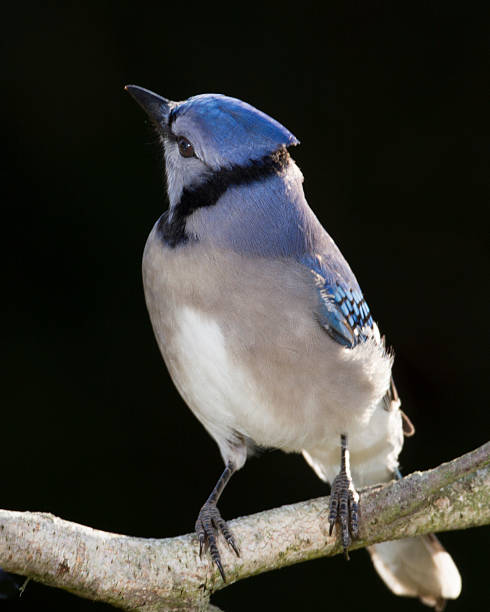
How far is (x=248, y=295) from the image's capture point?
A: 166 centimetres

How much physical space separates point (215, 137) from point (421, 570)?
1235mm

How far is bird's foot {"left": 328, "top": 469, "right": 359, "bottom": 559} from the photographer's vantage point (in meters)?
1.70

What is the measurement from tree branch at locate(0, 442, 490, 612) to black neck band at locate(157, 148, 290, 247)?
A: 605 millimetres

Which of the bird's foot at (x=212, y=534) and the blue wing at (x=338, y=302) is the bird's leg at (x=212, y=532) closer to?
the bird's foot at (x=212, y=534)

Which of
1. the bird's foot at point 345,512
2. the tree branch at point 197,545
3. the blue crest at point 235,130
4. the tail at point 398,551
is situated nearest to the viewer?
the tree branch at point 197,545

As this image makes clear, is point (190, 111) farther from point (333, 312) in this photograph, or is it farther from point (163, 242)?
point (333, 312)

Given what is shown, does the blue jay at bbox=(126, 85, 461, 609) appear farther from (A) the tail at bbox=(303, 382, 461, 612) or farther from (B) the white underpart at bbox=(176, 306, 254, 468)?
(A) the tail at bbox=(303, 382, 461, 612)

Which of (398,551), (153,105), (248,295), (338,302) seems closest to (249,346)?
(248,295)

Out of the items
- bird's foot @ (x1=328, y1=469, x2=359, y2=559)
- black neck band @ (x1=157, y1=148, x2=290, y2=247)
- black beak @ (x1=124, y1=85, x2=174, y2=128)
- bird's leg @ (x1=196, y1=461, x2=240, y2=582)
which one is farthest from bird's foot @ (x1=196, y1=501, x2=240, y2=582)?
black beak @ (x1=124, y1=85, x2=174, y2=128)

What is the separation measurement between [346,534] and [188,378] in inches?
18.3

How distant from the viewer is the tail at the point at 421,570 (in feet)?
6.82

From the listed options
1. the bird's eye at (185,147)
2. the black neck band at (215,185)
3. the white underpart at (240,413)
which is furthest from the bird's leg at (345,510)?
the bird's eye at (185,147)

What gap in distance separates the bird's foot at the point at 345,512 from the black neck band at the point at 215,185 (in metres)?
0.64

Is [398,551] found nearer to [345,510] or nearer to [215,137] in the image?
[345,510]
